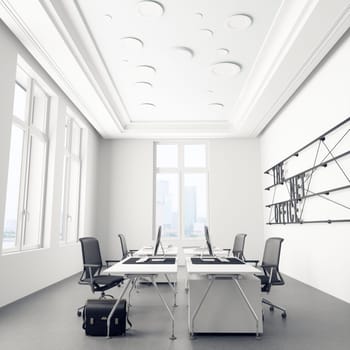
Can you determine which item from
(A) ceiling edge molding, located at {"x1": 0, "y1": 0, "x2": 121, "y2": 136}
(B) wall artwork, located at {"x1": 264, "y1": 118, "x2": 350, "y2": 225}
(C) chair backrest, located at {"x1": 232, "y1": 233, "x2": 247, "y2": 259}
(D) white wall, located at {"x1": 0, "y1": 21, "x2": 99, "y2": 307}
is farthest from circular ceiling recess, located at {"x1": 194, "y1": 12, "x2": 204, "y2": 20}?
(C) chair backrest, located at {"x1": 232, "y1": 233, "x2": 247, "y2": 259}

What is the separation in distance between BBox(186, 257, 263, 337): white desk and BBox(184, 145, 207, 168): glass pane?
5.95m

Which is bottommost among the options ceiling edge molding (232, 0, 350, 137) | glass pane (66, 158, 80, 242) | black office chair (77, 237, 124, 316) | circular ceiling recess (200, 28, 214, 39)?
black office chair (77, 237, 124, 316)

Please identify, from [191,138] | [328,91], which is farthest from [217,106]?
[328,91]

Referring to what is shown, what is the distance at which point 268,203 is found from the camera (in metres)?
7.95

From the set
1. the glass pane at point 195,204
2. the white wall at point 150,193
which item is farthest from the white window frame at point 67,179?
the glass pane at point 195,204

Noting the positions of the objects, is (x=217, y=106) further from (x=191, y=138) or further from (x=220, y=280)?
(x=220, y=280)

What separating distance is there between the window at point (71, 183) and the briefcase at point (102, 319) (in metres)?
3.74

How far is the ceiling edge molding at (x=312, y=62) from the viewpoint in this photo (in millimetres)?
3951

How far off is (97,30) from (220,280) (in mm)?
3540

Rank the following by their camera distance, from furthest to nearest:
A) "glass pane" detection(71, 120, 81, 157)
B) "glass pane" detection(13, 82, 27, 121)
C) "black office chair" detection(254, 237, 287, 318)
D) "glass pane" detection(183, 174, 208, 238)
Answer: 1. "glass pane" detection(183, 174, 208, 238)
2. "glass pane" detection(71, 120, 81, 157)
3. "glass pane" detection(13, 82, 27, 121)
4. "black office chair" detection(254, 237, 287, 318)

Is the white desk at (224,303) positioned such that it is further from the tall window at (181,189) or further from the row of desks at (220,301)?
the tall window at (181,189)

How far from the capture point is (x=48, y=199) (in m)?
5.62

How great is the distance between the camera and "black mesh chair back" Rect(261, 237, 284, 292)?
3632 millimetres

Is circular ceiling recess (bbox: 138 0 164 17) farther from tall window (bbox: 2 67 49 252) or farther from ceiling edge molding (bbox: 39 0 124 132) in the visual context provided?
tall window (bbox: 2 67 49 252)
